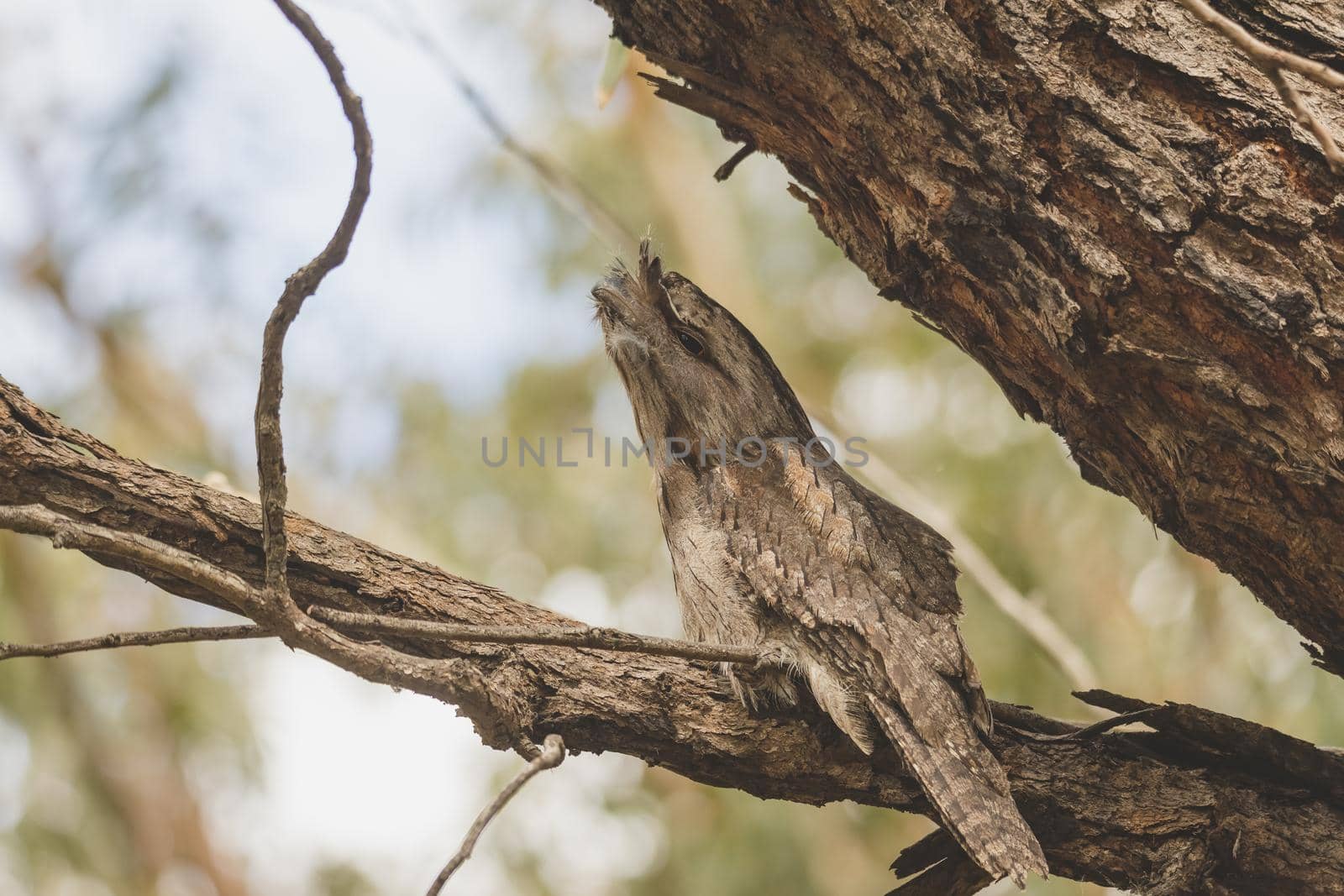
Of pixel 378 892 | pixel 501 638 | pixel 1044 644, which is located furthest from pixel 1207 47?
pixel 378 892

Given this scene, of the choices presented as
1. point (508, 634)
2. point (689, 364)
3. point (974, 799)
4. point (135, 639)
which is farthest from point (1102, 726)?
point (135, 639)

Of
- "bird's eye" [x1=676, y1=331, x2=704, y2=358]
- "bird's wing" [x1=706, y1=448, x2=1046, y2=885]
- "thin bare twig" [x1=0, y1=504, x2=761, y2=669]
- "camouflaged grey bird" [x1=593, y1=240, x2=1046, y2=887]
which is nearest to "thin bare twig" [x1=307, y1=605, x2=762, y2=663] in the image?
"thin bare twig" [x1=0, y1=504, x2=761, y2=669]

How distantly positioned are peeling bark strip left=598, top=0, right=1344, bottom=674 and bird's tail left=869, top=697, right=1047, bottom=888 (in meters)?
0.63

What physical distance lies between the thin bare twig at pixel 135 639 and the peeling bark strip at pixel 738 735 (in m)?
0.28

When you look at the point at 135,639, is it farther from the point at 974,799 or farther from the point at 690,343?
the point at 690,343

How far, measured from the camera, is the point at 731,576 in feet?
9.64

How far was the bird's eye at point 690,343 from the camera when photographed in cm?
342

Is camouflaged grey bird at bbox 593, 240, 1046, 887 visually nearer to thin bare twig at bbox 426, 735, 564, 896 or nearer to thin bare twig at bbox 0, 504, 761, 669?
thin bare twig at bbox 0, 504, 761, 669

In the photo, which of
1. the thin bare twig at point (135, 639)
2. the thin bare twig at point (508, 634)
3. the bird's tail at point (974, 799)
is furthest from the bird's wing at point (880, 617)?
the thin bare twig at point (135, 639)

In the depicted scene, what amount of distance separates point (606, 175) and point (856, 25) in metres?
6.78

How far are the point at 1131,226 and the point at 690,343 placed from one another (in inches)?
63.7

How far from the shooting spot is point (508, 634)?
197 centimetres

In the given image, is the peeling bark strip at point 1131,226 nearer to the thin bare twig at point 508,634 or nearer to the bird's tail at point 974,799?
the bird's tail at point 974,799

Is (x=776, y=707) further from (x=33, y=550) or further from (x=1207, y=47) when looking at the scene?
(x=33, y=550)
